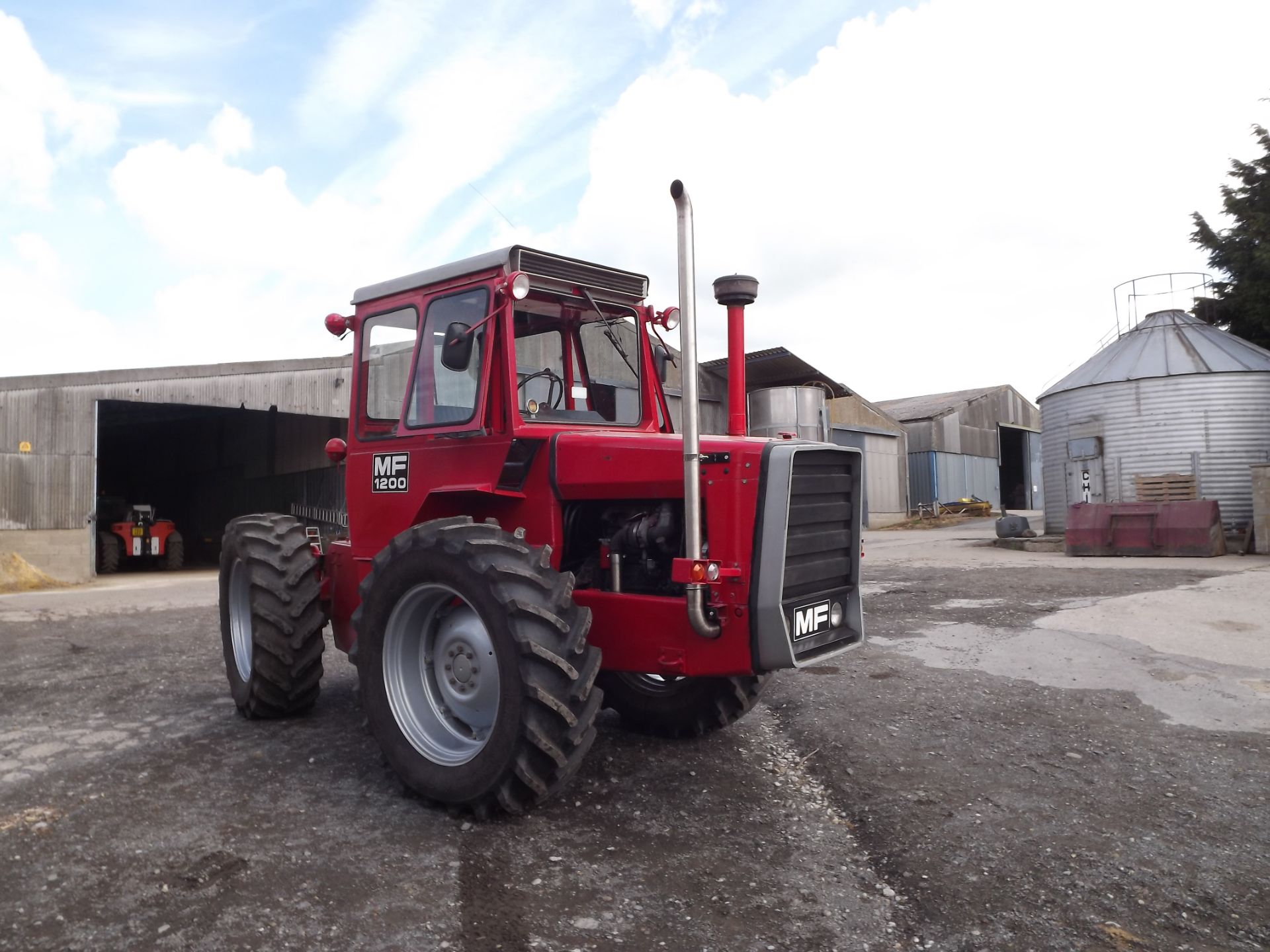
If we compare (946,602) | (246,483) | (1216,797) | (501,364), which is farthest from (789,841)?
(246,483)

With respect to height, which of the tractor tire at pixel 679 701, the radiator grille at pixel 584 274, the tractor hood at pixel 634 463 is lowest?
the tractor tire at pixel 679 701

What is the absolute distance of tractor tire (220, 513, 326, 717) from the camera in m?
5.25

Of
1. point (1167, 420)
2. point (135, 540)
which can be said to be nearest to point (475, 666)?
point (1167, 420)

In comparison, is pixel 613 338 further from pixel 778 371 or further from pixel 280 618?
pixel 778 371

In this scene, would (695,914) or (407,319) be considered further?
(407,319)

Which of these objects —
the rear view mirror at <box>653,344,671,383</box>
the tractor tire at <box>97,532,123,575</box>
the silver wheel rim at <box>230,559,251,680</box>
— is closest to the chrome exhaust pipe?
the rear view mirror at <box>653,344,671,383</box>

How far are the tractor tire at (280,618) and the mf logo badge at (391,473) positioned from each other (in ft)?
2.27

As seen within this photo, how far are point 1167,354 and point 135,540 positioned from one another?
76.0 feet

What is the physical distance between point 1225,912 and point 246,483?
88.5 feet

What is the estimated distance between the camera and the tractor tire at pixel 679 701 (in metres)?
4.89

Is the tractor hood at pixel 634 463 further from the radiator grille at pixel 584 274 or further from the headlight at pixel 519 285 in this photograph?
the radiator grille at pixel 584 274

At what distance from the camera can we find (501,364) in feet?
14.6

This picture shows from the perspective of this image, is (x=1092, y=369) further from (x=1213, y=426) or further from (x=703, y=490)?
(x=703, y=490)

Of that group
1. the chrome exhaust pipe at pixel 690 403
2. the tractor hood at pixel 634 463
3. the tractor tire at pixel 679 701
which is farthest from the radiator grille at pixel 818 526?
the tractor tire at pixel 679 701
